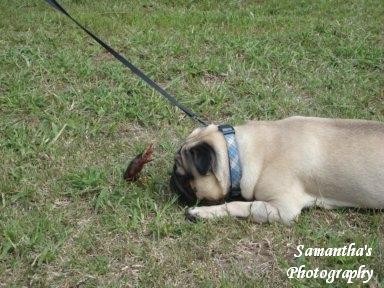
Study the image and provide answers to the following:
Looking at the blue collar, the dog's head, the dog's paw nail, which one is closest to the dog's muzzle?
the dog's head

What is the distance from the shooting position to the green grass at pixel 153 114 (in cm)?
357

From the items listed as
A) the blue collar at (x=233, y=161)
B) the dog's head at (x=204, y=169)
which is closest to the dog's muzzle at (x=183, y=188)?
the dog's head at (x=204, y=169)

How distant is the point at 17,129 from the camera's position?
5.02 metres

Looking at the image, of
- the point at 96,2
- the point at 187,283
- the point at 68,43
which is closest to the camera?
the point at 187,283

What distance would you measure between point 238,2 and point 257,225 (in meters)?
5.08

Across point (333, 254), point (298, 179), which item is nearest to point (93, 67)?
point (298, 179)

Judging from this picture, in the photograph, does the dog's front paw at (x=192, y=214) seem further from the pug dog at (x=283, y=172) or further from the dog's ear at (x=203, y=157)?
the dog's ear at (x=203, y=157)

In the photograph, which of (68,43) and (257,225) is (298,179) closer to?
(257,225)

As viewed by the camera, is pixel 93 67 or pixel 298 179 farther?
pixel 93 67

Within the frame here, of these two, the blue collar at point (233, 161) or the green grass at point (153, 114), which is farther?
the blue collar at point (233, 161)

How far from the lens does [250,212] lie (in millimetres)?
3883

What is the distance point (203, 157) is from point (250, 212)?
482 mm

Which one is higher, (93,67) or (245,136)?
(245,136)

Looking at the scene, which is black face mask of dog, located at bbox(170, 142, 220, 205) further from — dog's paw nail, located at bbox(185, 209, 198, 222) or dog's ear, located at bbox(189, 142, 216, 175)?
dog's paw nail, located at bbox(185, 209, 198, 222)
